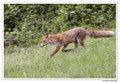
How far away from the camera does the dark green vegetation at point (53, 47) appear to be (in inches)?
167

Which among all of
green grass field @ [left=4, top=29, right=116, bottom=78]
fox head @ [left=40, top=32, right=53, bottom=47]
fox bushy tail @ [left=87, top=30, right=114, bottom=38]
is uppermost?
fox bushy tail @ [left=87, top=30, right=114, bottom=38]

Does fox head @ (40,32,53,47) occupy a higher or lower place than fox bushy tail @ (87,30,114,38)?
lower

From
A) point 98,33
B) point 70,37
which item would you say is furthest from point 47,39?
point 98,33

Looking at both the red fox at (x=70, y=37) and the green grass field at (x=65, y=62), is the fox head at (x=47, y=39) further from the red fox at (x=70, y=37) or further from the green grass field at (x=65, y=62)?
the green grass field at (x=65, y=62)

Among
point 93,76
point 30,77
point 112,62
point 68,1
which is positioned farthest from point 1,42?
point 112,62

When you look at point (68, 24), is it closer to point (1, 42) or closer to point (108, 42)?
point (108, 42)

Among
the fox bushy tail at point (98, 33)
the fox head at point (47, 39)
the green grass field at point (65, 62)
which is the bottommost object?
the green grass field at point (65, 62)

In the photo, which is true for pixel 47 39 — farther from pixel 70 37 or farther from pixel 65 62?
pixel 65 62

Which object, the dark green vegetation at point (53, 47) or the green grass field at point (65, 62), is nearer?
the green grass field at point (65, 62)

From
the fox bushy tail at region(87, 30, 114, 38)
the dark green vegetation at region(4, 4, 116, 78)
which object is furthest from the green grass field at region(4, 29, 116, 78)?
the fox bushy tail at region(87, 30, 114, 38)

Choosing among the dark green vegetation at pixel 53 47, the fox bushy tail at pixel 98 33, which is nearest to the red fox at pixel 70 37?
the fox bushy tail at pixel 98 33

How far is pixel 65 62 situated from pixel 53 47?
3.74ft

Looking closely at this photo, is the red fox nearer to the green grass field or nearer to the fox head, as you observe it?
the fox head

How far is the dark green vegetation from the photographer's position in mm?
4242
